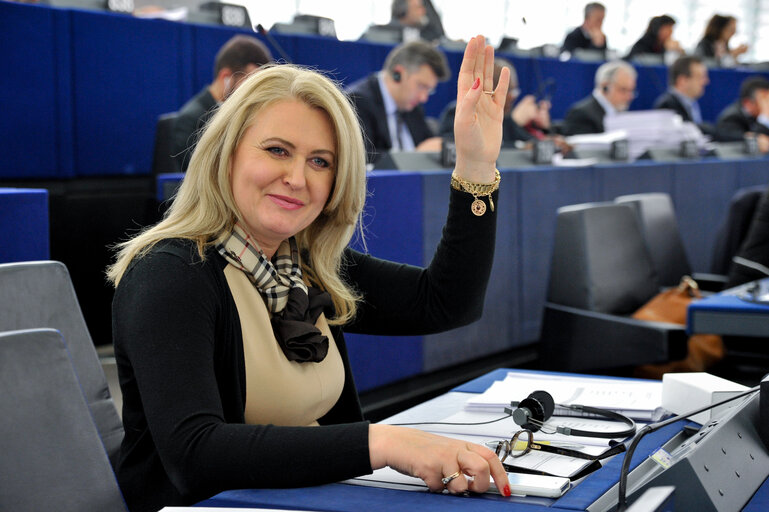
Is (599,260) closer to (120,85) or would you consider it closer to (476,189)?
(476,189)

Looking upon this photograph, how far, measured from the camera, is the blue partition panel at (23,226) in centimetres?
177

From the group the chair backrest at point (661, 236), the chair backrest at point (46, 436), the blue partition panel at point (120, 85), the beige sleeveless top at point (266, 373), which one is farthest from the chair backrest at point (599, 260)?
the blue partition panel at point (120, 85)

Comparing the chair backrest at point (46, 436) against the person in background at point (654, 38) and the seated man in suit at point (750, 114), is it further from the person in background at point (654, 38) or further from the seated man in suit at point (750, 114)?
the person in background at point (654, 38)

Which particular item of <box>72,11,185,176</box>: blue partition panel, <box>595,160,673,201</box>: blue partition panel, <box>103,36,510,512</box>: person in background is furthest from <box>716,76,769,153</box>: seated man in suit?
<box>103,36,510,512</box>: person in background

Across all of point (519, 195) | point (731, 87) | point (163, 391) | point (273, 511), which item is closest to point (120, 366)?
point (163, 391)

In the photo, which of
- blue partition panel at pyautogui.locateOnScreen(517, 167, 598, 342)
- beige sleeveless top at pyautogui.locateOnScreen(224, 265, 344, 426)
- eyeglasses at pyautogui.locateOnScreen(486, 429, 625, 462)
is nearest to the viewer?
eyeglasses at pyautogui.locateOnScreen(486, 429, 625, 462)

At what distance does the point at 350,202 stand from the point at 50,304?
513 mm

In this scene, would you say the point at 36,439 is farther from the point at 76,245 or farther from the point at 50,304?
the point at 76,245

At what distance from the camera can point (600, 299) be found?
290 cm

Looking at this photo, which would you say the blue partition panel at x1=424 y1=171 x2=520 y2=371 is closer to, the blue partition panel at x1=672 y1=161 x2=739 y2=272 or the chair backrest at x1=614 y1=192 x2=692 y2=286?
the chair backrest at x1=614 y1=192 x2=692 y2=286

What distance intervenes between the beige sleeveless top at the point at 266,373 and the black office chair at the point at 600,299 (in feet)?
5.47

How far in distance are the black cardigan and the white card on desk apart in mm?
46

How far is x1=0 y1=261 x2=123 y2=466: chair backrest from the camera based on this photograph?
1338 millimetres

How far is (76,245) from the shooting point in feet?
13.5
